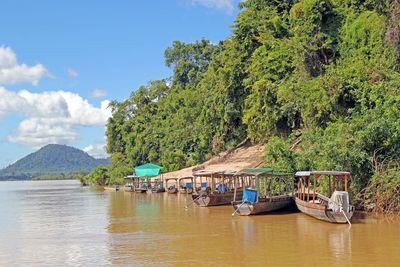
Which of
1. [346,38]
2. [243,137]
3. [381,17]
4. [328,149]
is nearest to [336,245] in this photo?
[328,149]

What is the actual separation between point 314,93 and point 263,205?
28.0 feet

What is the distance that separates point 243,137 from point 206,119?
4164 mm

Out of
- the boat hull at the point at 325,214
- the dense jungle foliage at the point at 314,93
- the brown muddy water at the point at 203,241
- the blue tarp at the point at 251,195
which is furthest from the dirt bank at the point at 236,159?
the boat hull at the point at 325,214

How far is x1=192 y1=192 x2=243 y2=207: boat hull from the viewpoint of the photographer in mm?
24359

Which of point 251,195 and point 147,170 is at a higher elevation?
point 147,170

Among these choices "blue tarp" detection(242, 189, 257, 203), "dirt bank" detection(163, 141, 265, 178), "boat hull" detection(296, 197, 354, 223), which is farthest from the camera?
"dirt bank" detection(163, 141, 265, 178)

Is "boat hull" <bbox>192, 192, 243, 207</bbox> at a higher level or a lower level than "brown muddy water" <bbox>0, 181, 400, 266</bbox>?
higher

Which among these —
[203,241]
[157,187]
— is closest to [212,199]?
[203,241]

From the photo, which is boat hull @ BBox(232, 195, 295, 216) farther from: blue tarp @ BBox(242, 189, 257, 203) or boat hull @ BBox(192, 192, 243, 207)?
boat hull @ BBox(192, 192, 243, 207)

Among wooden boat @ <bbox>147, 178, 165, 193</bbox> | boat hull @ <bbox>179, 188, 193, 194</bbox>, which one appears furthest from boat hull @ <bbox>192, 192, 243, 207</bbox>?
wooden boat @ <bbox>147, 178, 165, 193</bbox>

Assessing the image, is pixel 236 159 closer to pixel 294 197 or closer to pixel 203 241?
pixel 294 197

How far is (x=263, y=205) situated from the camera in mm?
19484

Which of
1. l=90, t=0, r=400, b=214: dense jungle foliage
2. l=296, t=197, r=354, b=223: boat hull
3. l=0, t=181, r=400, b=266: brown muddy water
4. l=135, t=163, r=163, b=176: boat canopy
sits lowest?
l=0, t=181, r=400, b=266: brown muddy water

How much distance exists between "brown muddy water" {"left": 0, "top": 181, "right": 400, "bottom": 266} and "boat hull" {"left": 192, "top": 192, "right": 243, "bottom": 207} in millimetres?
3639
